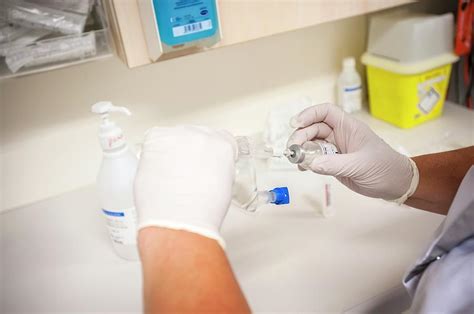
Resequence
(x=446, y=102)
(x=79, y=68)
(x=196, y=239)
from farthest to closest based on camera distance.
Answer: (x=446, y=102) < (x=79, y=68) < (x=196, y=239)

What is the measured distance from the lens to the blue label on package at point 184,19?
2.29 feet

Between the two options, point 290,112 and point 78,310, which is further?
point 290,112

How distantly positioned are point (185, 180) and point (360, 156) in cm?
32

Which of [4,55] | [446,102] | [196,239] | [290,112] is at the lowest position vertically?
[446,102]

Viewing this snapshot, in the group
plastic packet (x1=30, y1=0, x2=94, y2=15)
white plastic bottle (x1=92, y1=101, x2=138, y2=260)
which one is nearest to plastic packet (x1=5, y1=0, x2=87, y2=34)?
plastic packet (x1=30, y1=0, x2=94, y2=15)

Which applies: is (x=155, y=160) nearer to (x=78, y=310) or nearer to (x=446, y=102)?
(x=78, y=310)

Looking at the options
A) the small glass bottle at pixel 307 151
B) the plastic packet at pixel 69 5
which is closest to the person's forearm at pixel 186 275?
the small glass bottle at pixel 307 151

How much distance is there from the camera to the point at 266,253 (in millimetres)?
811

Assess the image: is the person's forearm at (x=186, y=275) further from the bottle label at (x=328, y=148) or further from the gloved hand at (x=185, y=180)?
the bottle label at (x=328, y=148)

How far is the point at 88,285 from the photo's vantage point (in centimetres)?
80

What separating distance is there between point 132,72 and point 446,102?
3.39 feet

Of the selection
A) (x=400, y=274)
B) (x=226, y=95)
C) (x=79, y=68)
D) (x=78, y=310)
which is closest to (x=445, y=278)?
(x=400, y=274)

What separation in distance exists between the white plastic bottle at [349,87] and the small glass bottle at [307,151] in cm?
59

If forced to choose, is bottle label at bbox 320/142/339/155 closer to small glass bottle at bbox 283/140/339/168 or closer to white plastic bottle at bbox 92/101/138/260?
small glass bottle at bbox 283/140/339/168
